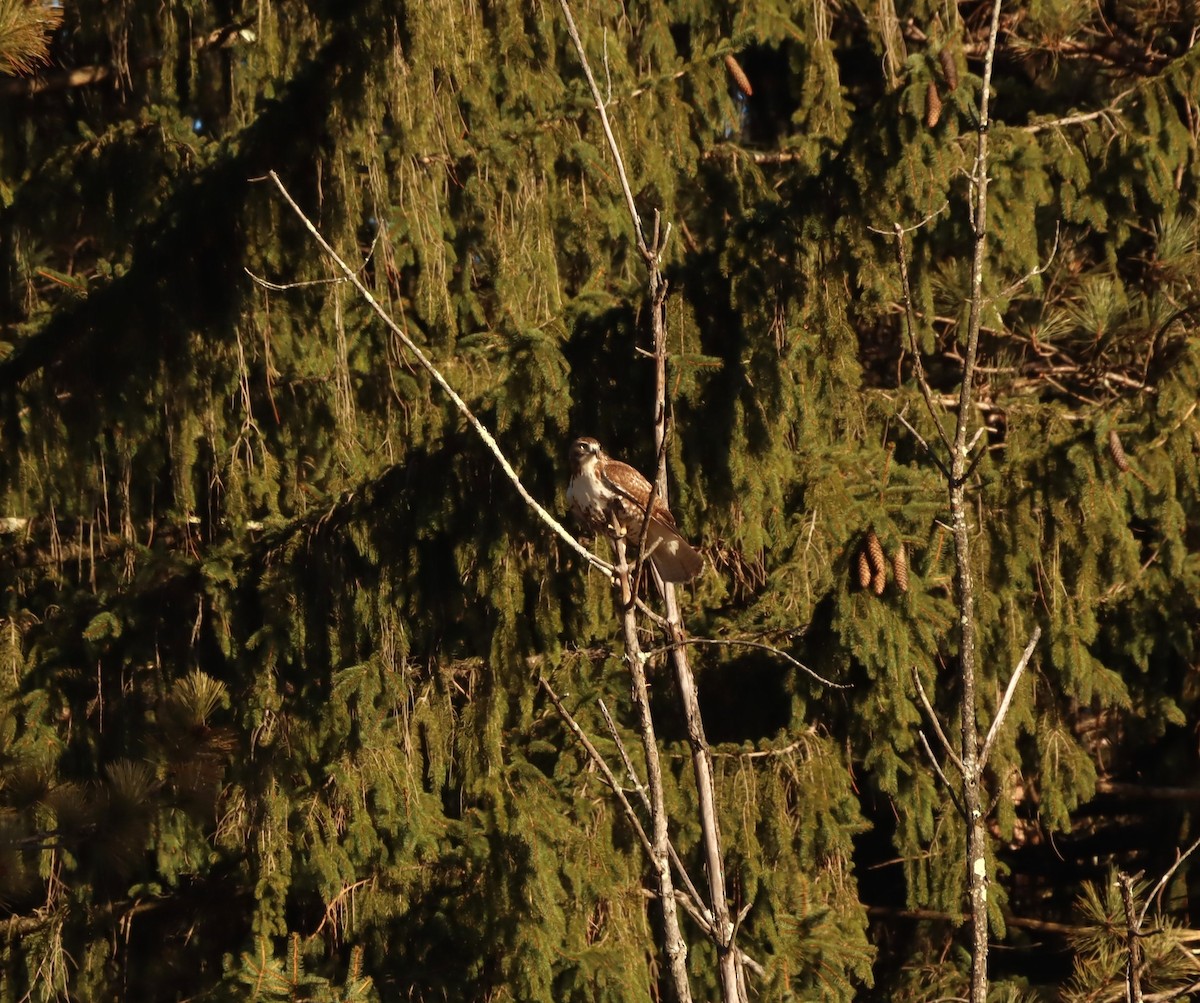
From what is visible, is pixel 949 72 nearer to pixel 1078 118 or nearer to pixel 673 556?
pixel 673 556

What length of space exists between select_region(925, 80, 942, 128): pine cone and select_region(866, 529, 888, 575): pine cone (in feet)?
5.85

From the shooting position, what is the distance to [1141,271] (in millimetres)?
7621

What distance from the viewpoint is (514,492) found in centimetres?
443

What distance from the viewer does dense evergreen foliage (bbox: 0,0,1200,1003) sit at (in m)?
4.45

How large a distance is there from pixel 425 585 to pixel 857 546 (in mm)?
1632

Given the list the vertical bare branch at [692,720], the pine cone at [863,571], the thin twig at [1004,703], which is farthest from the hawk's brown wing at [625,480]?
the thin twig at [1004,703]

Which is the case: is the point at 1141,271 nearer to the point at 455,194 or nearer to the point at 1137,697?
the point at 1137,697

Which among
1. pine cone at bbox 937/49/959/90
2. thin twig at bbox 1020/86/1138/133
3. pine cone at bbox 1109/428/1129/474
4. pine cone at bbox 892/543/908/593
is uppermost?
thin twig at bbox 1020/86/1138/133

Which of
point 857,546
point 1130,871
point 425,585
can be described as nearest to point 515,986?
point 425,585

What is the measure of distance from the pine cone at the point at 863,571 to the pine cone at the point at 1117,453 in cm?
95

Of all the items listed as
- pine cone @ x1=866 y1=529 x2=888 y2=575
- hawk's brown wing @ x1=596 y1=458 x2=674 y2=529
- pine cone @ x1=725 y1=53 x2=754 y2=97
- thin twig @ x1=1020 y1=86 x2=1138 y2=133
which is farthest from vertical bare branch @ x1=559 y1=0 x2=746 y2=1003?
pine cone @ x1=725 y1=53 x2=754 y2=97

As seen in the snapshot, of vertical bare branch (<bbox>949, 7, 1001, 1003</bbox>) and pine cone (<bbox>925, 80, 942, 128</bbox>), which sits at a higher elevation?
pine cone (<bbox>925, 80, 942, 128</bbox>)

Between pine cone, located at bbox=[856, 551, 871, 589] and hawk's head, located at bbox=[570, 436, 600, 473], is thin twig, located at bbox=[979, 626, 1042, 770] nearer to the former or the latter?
hawk's head, located at bbox=[570, 436, 600, 473]

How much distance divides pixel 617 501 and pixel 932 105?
1477 millimetres
